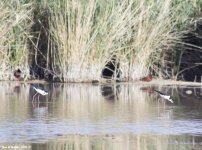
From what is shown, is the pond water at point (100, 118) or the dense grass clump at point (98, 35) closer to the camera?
the pond water at point (100, 118)

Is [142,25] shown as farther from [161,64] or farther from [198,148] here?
[198,148]

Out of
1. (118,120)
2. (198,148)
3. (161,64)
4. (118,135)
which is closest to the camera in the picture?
(198,148)

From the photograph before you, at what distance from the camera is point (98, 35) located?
18031mm

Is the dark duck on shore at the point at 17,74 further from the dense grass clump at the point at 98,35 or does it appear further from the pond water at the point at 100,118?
the pond water at the point at 100,118

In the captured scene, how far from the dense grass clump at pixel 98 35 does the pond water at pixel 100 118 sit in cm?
67

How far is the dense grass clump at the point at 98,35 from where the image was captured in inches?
702

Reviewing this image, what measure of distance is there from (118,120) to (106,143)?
213 centimetres

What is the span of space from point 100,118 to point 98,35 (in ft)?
19.0

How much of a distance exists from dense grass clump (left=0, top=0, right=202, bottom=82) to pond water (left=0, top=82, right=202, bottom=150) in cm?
67

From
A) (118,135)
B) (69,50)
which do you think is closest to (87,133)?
(118,135)

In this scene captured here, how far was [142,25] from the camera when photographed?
18.4 metres

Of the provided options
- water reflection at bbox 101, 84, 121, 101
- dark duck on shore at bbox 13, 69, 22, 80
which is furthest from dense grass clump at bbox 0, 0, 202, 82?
water reflection at bbox 101, 84, 121, 101

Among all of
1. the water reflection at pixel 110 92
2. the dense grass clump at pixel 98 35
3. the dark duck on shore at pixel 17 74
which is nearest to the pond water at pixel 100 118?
the water reflection at pixel 110 92

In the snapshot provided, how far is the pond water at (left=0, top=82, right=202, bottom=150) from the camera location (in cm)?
1023
